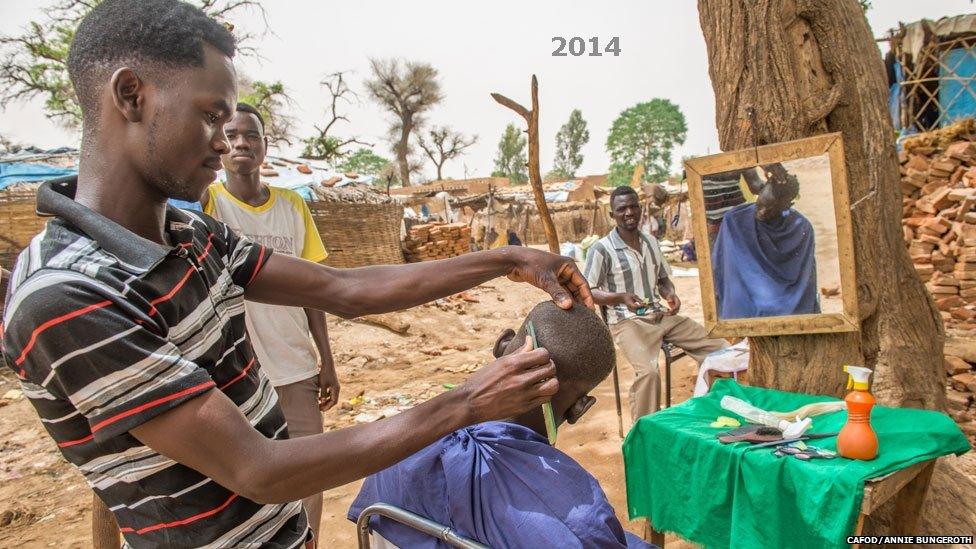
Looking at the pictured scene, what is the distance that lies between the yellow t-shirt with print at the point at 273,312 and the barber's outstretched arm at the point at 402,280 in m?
1.00

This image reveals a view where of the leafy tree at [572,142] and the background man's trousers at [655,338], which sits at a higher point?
the leafy tree at [572,142]

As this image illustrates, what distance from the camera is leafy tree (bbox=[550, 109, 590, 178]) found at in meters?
42.7

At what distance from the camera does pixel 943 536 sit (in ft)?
7.68

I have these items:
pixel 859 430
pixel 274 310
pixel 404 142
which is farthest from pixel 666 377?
pixel 404 142

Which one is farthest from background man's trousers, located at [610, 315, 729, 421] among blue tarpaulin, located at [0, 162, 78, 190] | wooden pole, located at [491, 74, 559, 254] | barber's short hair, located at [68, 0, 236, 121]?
blue tarpaulin, located at [0, 162, 78, 190]

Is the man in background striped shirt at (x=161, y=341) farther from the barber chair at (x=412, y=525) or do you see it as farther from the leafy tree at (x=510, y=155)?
the leafy tree at (x=510, y=155)

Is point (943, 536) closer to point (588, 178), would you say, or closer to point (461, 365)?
point (461, 365)

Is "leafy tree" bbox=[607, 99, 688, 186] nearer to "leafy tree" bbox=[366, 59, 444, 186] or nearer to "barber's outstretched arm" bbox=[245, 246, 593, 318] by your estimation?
"leafy tree" bbox=[366, 59, 444, 186]

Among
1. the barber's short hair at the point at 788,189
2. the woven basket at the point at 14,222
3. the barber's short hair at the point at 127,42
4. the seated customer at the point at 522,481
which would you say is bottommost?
the seated customer at the point at 522,481

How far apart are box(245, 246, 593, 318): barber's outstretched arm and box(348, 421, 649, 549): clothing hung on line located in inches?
15.5

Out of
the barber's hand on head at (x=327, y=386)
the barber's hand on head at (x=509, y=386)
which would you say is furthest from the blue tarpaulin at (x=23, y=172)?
the barber's hand on head at (x=509, y=386)

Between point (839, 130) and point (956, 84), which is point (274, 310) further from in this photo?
point (956, 84)

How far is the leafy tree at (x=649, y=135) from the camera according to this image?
40.1 meters

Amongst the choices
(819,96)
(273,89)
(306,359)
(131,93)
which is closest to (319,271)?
(131,93)
